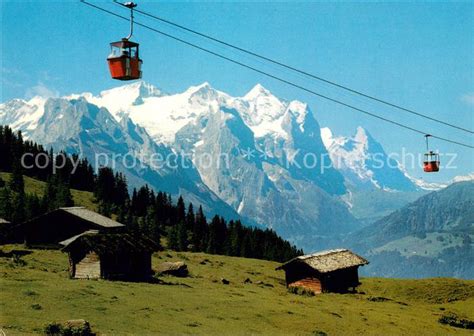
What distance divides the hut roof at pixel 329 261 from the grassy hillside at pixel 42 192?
278 ft

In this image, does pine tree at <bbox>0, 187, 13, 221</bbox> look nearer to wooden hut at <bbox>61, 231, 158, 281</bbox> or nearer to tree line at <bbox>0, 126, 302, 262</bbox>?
tree line at <bbox>0, 126, 302, 262</bbox>

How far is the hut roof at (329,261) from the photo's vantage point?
74.9m

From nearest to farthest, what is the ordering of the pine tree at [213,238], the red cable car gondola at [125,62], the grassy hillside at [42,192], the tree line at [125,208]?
the red cable car gondola at [125,62] → the tree line at [125,208] → the pine tree at [213,238] → the grassy hillside at [42,192]

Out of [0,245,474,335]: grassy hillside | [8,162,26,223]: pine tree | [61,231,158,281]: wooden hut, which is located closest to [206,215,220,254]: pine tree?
[8,162,26,223]: pine tree

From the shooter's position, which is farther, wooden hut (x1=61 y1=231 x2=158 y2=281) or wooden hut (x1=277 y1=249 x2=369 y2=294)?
wooden hut (x1=277 y1=249 x2=369 y2=294)

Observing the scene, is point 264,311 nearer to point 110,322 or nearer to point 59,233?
point 110,322

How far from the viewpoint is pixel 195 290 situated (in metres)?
56.3

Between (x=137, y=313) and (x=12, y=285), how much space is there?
34.2ft

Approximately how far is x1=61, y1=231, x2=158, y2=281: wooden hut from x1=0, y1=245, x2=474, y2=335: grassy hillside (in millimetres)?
2915

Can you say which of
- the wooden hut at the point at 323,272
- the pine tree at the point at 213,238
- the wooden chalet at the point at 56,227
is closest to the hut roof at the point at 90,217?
the wooden chalet at the point at 56,227

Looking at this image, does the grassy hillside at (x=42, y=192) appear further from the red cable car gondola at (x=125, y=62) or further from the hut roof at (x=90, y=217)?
the red cable car gondola at (x=125, y=62)

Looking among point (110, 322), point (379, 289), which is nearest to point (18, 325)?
point (110, 322)

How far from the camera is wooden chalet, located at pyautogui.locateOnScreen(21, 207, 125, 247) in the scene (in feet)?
281

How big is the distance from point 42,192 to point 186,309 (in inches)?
4403
